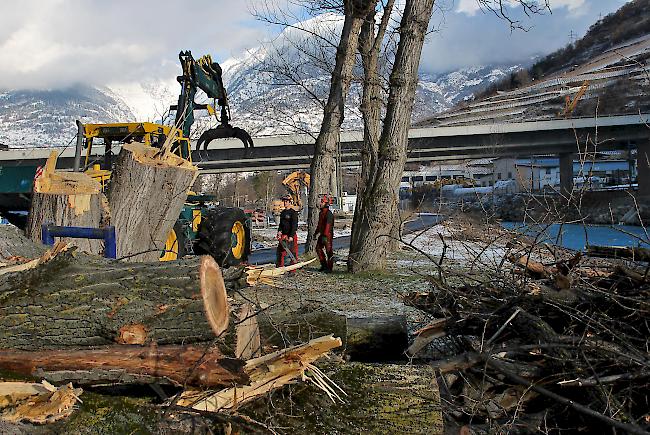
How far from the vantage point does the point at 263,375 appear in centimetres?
327

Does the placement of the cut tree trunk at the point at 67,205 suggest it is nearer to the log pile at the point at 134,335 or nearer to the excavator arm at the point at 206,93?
the log pile at the point at 134,335

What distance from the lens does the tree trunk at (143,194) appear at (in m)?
6.17

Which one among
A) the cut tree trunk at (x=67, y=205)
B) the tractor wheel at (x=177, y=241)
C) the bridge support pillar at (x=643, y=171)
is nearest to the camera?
the cut tree trunk at (x=67, y=205)

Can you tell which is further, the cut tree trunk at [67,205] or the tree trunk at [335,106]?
the tree trunk at [335,106]

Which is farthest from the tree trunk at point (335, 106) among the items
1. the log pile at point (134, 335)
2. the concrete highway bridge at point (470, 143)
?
the concrete highway bridge at point (470, 143)

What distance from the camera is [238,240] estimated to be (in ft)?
Answer: 39.6

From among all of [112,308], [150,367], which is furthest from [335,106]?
[150,367]

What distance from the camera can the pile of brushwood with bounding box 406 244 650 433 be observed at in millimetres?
3352

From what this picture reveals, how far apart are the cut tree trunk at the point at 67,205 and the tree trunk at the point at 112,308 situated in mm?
2417

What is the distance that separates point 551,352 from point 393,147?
20.1 feet

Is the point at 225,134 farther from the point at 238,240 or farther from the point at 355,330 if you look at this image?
the point at 355,330

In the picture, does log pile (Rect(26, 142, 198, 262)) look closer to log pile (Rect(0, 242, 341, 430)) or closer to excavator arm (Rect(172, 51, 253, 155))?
log pile (Rect(0, 242, 341, 430))

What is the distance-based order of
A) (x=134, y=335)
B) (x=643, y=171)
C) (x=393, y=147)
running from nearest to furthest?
(x=134, y=335)
(x=393, y=147)
(x=643, y=171)

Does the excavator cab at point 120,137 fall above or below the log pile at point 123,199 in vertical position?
above
